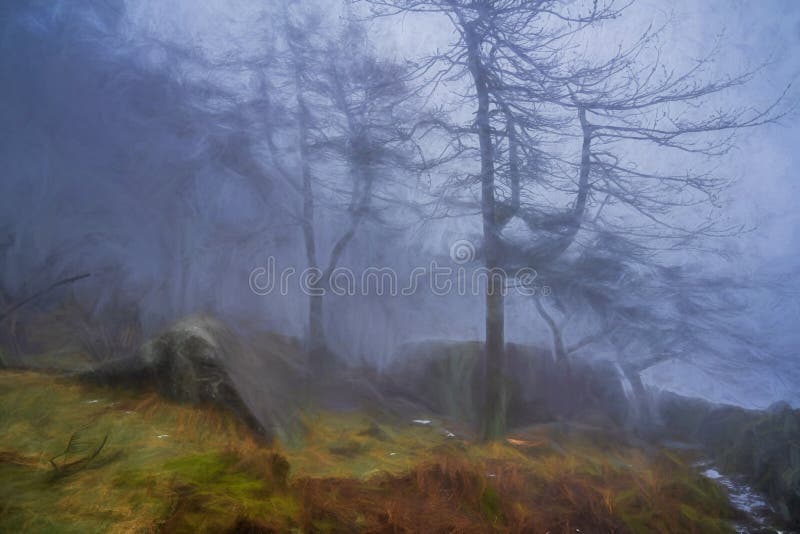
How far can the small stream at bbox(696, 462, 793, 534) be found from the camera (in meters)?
1.91

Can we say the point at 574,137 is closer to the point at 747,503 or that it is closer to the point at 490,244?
the point at 490,244

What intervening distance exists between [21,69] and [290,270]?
2.44 meters

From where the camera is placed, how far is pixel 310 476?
187cm

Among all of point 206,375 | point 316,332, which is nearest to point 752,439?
point 316,332

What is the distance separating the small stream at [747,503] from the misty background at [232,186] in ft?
1.62

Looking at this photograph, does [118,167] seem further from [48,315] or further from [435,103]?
[435,103]

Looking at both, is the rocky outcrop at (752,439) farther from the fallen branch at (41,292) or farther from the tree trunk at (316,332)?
the fallen branch at (41,292)

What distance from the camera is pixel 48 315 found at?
2.94m

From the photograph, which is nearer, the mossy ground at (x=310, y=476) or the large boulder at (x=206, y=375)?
the mossy ground at (x=310, y=476)

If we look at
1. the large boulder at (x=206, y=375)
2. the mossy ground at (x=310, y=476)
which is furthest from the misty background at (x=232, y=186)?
the mossy ground at (x=310, y=476)

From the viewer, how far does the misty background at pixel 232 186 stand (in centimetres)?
260

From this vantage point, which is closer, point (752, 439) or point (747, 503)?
point (747, 503)

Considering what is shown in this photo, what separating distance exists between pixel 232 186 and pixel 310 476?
1850mm

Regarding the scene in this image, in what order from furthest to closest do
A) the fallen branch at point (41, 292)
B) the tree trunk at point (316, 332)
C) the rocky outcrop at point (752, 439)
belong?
the fallen branch at point (41, 292) < the tree trunk at point (316, 332) < the rocky outcrop at point (752, 439)
